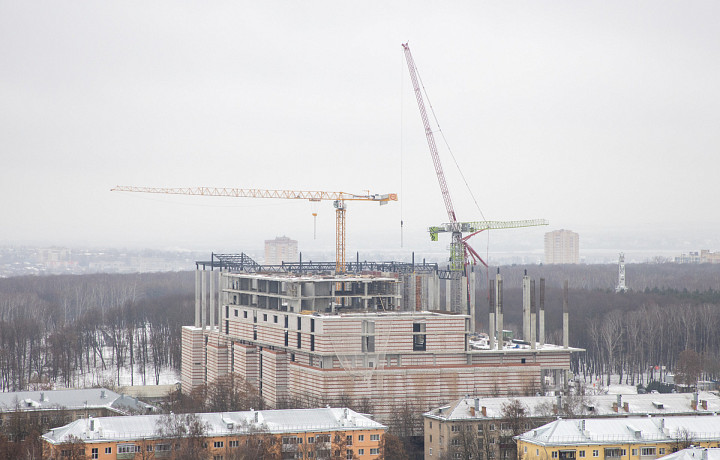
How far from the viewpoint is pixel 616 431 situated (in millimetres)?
65938

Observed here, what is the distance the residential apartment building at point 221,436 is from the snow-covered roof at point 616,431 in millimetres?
10212

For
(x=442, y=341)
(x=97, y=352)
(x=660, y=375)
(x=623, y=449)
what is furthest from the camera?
(x=97, y=352)

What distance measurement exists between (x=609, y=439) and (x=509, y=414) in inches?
302

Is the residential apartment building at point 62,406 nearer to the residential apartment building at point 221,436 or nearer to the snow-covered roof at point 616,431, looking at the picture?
the residential apartment building at point 221,436

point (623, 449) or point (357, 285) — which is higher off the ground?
point (357, 285)

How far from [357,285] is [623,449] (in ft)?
121

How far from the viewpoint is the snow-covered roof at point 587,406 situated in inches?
2852

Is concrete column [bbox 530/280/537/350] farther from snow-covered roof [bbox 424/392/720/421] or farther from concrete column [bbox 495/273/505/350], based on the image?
snow-covered roof [bbox 424/392/720/421]

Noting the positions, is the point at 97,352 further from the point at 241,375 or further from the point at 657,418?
the point at 657,418

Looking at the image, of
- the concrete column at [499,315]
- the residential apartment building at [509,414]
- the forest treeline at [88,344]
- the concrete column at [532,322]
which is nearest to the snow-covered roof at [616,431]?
the residential apartment building at [509,414]

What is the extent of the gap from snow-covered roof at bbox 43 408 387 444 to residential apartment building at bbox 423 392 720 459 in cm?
613

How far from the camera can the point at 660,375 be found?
11738cm

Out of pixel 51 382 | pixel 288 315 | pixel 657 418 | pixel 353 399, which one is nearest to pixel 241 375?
pixel 288 315

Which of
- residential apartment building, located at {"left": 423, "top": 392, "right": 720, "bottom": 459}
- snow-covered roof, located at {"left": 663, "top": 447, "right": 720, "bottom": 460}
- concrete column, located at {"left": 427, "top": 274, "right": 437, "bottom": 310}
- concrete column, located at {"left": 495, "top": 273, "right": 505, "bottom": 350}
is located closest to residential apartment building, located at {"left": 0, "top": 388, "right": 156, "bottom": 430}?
residential apartment building, located at {"left": 423, "top": 392, "right": 720, "bottom": 459}
